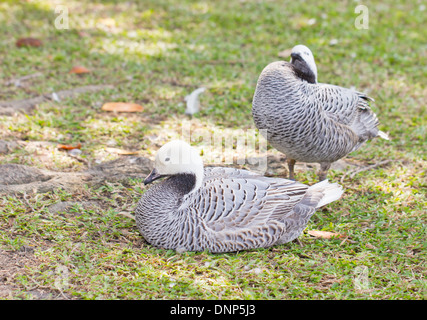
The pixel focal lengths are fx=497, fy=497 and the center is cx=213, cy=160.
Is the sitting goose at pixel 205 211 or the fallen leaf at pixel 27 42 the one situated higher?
the fallen leaf at pixel 27 42

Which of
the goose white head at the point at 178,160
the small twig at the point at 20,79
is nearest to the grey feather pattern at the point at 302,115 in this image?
the goose white head at the point at 178,160

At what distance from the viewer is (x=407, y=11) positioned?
959 centimetres

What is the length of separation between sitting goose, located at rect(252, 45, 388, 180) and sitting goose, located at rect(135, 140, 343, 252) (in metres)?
0.69

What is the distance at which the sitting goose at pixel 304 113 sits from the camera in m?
4.61

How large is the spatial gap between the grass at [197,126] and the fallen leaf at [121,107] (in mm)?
110

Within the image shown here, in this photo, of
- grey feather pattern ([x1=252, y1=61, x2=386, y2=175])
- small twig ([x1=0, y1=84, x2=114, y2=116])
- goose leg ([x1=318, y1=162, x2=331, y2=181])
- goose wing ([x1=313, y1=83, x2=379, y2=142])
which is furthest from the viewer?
small twig ([x1=0, y1=84, x2=114, y2=116])

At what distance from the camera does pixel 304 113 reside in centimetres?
461

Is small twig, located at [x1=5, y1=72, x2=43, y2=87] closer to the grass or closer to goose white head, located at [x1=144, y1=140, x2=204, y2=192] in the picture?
the grass

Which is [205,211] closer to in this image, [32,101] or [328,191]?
[328,191]

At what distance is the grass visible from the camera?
3.71 meters

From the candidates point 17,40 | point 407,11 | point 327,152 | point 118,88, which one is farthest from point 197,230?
point 407,11

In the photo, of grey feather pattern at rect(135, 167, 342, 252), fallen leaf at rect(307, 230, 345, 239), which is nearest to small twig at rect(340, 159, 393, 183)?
fallen leaf at rect(307, 230, 345, 239)

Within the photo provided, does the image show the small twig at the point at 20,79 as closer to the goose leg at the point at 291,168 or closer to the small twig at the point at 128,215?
the small twig at the point at 128,215
